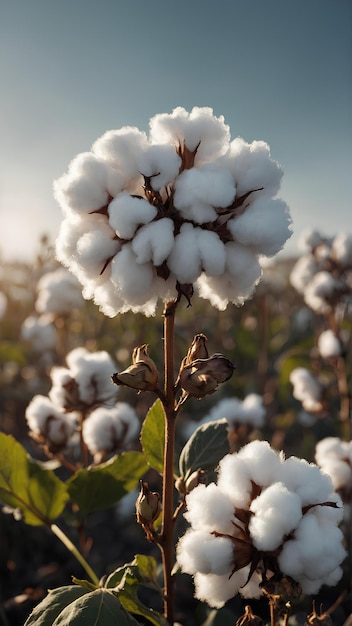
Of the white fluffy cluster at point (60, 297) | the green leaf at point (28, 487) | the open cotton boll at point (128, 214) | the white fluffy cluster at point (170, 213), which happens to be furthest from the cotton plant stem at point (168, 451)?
the white fluffy cluster at point (60, 297)

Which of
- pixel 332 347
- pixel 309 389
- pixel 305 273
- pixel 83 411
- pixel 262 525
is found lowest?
pixel 309 389

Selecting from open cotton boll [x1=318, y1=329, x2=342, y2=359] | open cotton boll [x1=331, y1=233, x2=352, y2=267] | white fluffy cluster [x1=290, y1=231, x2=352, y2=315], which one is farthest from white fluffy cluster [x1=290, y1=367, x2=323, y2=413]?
open cotton boll [x1=331, y1=233, x2=352, y2=267]

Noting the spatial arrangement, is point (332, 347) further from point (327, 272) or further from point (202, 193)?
point (202, 193)

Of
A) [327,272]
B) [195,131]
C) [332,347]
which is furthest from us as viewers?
[327,272]

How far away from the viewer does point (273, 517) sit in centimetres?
89

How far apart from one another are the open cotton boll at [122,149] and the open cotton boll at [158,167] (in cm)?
4

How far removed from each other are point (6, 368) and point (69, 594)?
367 cm

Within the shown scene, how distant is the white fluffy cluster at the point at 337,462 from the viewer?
1.74 m

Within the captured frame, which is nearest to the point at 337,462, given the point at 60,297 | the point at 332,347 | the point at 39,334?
the point at 332,347

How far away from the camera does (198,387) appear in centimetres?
99

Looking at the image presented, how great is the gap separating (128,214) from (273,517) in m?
0.53

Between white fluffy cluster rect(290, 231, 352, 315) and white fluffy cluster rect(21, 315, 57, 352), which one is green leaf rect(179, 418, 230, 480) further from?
white fluffy cluster rect(21, 315, 57, 352)

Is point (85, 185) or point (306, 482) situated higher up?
point (85, 185)

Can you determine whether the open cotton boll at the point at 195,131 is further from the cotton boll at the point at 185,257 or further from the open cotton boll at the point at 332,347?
the open cotton boll at the point at 332,347
